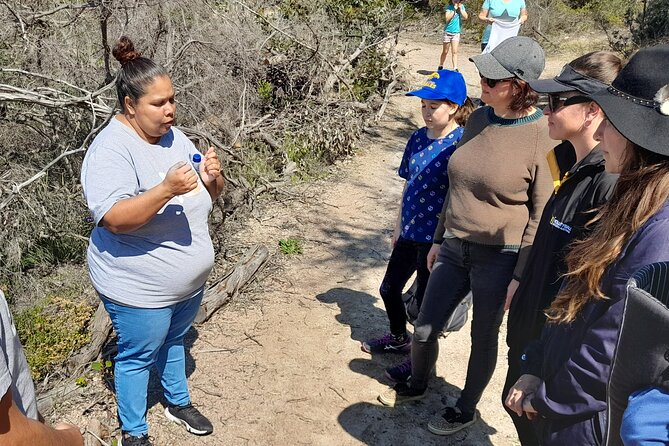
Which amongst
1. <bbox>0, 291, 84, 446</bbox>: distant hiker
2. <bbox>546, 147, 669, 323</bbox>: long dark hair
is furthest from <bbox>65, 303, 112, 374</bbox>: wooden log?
<bbox>546, 147, 669, 323</bbox>: long dark hair

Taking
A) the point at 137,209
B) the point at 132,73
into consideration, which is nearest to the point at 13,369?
the point at 137,209

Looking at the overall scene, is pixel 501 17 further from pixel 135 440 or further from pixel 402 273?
pixel 135 440

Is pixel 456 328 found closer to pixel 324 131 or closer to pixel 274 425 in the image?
pixel 274 425

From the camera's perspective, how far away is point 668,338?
1.17 meters

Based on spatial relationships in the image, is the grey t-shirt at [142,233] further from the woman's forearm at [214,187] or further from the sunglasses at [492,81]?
the sunglasses at [492,81]

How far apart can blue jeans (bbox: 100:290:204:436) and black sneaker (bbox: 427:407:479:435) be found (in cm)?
133

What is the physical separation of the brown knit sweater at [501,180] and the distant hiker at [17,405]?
1753mm

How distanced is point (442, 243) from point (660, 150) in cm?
147

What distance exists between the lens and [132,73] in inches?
93.2

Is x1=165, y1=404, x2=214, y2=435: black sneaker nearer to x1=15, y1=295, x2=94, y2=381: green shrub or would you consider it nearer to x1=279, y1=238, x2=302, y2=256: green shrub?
x1=15, y1=295, x2=94, y2=381: green shrub

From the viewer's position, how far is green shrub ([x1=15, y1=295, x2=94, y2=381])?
3.33 metres

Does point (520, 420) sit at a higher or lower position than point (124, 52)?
lower

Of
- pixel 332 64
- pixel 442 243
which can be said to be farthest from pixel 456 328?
pixel 332 64

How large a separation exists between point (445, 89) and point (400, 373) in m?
1.64
